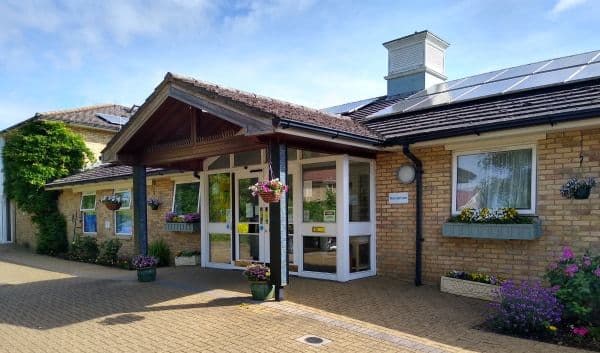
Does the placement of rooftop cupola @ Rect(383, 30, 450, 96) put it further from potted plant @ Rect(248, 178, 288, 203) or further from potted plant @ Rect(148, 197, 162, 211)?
potted plant @ Rect(148, 197, 162, 211)

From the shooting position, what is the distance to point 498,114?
7.29m

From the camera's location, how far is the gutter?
6.26 m

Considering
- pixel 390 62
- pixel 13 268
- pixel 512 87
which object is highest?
pixel 390 62

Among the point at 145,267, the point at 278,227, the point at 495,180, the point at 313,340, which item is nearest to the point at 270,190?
the point at 278,227

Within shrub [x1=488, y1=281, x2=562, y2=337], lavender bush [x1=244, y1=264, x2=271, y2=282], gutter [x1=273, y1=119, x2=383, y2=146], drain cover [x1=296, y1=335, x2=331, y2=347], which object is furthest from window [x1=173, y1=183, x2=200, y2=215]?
shrub [x1=488, y1=281, x2=562, y2=337]

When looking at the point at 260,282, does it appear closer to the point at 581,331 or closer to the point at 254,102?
the point at 254,102

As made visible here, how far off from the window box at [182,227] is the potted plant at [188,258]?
0.58 m

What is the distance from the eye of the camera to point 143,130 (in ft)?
28.7

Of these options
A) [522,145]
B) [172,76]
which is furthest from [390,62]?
[172,76]

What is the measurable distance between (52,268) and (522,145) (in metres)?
12.0

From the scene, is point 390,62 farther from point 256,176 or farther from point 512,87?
point 256,176

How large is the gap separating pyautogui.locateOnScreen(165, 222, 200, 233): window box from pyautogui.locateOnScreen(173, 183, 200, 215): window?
516 millimetres

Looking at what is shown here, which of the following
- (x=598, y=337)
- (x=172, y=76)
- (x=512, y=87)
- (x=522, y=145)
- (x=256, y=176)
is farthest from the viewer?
(x=256, y=176)

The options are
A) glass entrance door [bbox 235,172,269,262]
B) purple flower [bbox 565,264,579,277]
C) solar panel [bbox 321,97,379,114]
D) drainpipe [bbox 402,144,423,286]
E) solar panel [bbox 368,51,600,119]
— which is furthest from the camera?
solar panel [bbox 321,97,379,114]
